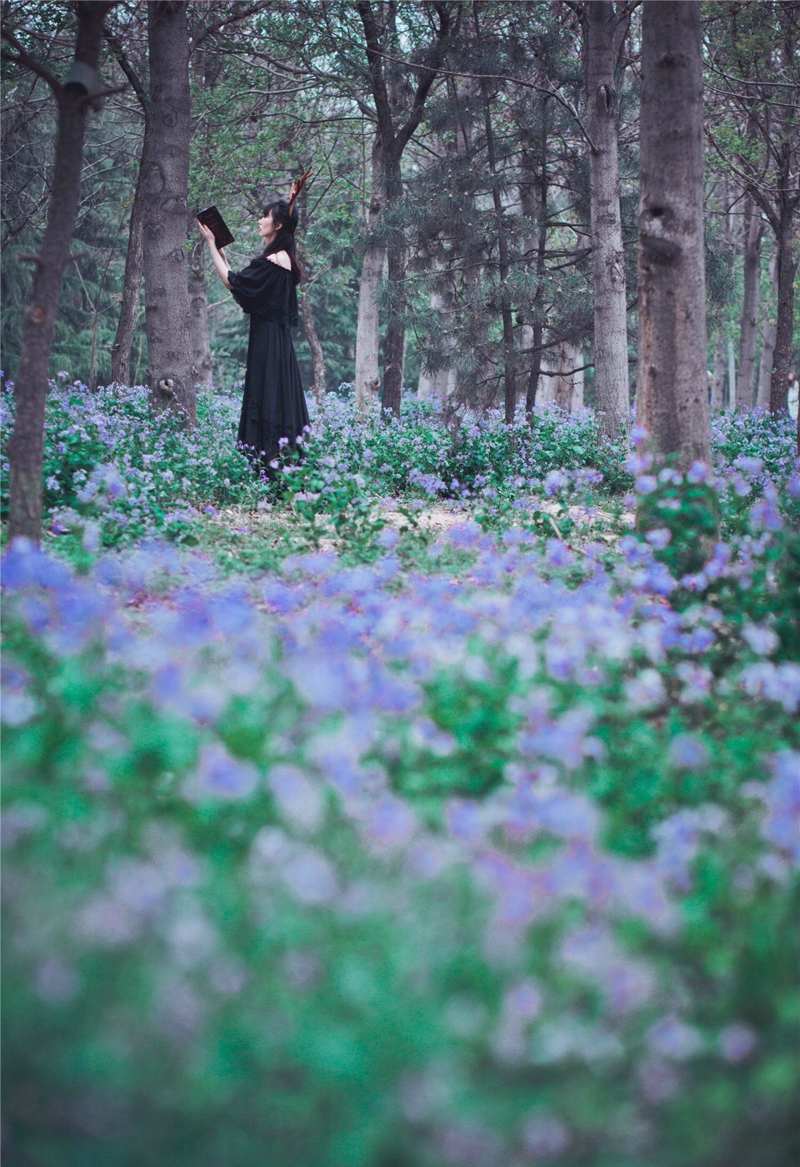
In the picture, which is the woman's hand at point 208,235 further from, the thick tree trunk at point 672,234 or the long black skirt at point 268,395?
the thick tree trunk at point 672,234

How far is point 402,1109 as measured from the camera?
4.43 feet

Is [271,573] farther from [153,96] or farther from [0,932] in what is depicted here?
[153,96]

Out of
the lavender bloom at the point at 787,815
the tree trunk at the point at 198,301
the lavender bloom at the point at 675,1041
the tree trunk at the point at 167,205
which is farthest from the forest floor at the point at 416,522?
the tree trunk at the point at 198,301

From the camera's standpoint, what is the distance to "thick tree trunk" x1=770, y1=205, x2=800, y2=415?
13.0m

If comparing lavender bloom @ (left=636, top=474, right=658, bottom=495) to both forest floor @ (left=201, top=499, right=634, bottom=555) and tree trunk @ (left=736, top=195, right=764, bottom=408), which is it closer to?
forest floor @ (left=201, top=499, right=634, bottom=555)

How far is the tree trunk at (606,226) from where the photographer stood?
9359 mm

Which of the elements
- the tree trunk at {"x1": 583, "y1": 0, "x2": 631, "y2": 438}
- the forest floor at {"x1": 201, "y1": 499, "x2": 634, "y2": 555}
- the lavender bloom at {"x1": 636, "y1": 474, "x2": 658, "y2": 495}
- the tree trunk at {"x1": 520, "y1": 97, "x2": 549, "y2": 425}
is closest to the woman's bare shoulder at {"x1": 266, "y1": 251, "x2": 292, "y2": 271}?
the forest floor at {"x1": 201, "y1": 499, "x2": 634, "y2": 555}

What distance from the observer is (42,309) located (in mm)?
4047

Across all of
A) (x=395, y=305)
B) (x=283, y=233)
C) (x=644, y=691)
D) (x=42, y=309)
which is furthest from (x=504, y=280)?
(x=644, y=691)

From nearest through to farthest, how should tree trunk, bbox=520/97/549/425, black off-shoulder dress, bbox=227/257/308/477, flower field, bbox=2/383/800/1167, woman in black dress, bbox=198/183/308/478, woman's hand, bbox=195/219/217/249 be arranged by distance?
flower field, bbox=2/383/800/1167 → woman's hand, bbox=195/219/217/249 → woman in black dress, bbox=198/183/308/478 → black off-shoulder dress, bbox=227/257/308/477 → tree trunk, bbox=520/97/549/425

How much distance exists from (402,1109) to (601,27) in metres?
10.0

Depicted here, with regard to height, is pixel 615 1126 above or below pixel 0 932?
below

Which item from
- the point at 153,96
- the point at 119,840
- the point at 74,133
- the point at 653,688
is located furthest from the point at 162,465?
the point at 119,840

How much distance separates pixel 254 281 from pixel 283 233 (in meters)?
0.43
